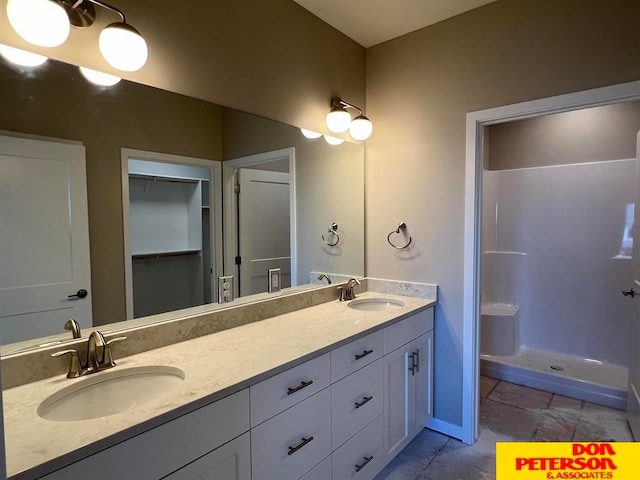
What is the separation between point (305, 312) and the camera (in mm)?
2092

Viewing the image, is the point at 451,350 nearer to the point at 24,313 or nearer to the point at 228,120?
the point at 228,120

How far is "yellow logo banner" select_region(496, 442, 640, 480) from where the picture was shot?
146 cm

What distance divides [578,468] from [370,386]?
2.87 ft

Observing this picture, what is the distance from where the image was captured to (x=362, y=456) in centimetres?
170

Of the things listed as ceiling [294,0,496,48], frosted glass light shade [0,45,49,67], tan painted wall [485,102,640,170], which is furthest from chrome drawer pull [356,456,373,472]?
tan painted wall [485,102,640,170]

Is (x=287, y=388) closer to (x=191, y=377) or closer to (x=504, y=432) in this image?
(x=191, y=377)

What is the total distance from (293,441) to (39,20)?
1.61 metres

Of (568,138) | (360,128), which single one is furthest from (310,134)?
(568,138)

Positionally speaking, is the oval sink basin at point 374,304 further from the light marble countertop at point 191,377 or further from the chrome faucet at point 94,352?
the chrome faucet at point 94,352

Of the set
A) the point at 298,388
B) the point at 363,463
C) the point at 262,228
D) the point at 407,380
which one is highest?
the point at 262,228

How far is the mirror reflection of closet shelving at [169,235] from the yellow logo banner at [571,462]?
5.03ft

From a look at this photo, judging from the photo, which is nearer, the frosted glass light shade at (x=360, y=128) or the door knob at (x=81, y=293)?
the door knob at (x=81, y=293)

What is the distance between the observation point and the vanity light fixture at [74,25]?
1.13 m

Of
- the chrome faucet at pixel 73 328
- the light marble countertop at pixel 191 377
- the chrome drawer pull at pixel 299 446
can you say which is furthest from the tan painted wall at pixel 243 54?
the chrome drawer pull at pixel 299 446
